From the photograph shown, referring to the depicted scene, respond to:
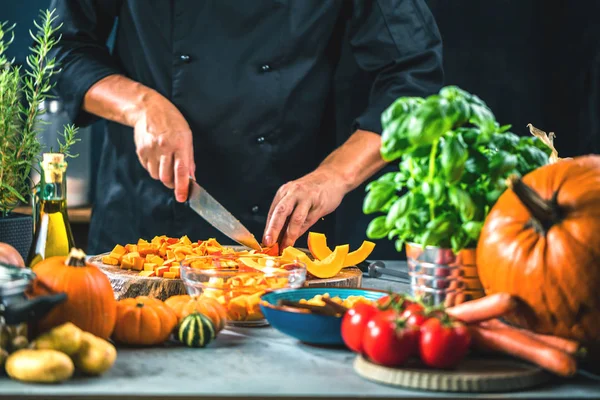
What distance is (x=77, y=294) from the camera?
3.88ft

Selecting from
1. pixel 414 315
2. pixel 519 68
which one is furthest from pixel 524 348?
pixel 519 68

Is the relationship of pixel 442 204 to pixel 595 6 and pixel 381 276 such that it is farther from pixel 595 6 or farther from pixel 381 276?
pixel 595 6

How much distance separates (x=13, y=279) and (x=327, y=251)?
87 centimetres

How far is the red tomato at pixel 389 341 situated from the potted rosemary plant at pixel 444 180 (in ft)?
0.68

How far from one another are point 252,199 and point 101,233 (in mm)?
510

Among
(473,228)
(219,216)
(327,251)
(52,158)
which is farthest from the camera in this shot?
(219,216)

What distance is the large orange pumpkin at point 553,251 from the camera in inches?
43.9

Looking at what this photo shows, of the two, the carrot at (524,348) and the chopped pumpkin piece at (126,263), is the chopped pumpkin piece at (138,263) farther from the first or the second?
the carrot at (524,348)

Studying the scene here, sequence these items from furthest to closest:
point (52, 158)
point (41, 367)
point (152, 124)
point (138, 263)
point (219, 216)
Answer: point (152, 124) → point (219, 216) → point (138, 263) → point (52, 158) → point (41, 367)

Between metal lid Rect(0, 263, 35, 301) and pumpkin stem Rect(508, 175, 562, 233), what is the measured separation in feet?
2.19

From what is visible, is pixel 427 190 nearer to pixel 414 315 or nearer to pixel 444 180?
pixel 444 180

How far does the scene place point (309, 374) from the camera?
111 cm

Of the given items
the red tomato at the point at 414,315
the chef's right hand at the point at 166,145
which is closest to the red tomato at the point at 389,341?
the red tomato at the point at 414,315

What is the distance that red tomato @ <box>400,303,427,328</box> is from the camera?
107 centimetres
